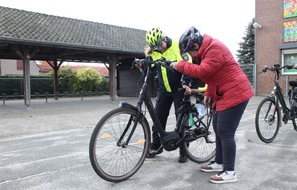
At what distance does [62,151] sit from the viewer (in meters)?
5.14

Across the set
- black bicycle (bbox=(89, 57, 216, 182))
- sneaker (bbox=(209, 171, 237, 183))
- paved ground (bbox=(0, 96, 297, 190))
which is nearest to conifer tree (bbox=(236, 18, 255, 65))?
paved ground (bbox=(0, 96, 297, 190))

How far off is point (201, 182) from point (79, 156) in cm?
214

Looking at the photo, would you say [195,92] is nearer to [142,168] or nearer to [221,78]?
[221,78]

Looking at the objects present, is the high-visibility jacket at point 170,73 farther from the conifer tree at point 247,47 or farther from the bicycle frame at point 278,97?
the conifer tree at point 247,47

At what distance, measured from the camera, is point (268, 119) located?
5383mm

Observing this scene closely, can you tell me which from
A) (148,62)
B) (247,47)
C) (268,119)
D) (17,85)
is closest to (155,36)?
(148,62)

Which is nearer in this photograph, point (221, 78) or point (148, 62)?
point (221, 78)

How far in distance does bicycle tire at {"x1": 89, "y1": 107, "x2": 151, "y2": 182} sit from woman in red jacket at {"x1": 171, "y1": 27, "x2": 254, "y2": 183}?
842mm

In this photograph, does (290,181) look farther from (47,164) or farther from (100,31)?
(100,31)

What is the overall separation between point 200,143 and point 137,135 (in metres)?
1.14

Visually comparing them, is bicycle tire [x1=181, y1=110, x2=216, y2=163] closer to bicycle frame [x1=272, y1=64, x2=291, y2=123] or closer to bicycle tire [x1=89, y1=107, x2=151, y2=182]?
bicycle tire [x1=89, y1=107, x2=151, y2=182]

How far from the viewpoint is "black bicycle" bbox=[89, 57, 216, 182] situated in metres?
3.32

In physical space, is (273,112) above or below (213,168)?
above

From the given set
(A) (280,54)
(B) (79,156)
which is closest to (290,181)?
(B) (79,156)
